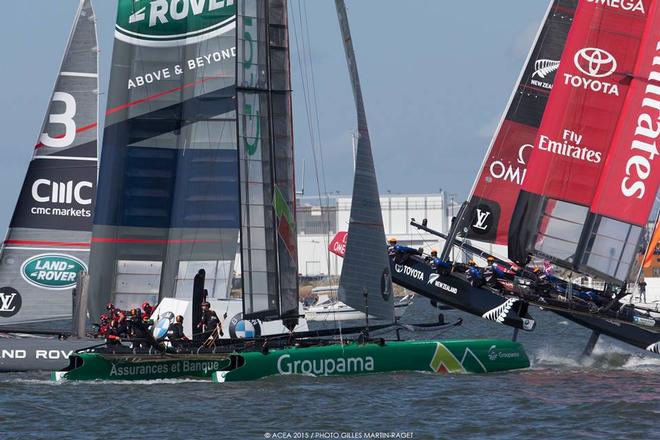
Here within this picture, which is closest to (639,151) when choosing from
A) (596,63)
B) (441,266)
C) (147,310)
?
(596,63)

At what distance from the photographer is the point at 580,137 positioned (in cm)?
2623

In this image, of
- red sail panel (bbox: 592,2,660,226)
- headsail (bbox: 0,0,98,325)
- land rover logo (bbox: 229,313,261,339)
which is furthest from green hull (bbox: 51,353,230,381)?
red sail panel (bbox: 592,2,660,226)

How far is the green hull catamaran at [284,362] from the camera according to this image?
21484 mm

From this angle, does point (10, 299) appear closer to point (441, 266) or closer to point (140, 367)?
point (140, 367)

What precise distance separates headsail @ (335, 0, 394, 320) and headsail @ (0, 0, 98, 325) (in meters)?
6.09

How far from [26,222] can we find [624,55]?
11.5m

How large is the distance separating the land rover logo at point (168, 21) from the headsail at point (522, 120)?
20.0ft

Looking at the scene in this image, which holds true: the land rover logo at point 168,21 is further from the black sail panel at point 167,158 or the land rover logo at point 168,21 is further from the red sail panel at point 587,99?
the red sail panel at point 587,99

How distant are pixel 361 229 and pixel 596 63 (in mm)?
7109

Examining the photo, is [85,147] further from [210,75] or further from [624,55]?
[624,55]

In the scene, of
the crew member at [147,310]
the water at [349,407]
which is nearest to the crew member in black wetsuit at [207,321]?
the water at [349,407]

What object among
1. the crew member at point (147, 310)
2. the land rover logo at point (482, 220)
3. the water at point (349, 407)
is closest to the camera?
the water at point (349, 407)

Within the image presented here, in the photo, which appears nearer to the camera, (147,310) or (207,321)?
(207,321)

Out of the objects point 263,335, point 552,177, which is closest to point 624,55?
point 552,177
